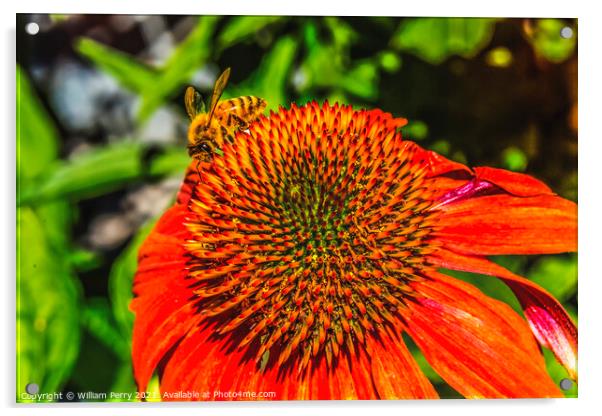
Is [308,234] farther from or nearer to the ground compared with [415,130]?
nearer to the ground

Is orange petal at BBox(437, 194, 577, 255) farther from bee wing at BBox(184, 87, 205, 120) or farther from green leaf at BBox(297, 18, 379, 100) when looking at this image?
bee wing at BBox(184, 87, 205, 120)

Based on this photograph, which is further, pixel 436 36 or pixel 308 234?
pixel 436 36

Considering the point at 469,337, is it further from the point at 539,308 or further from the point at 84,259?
the point at 84,259

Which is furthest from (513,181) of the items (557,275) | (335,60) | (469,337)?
(335,60)

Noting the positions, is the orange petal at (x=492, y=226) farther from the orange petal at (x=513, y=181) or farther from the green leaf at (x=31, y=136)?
the green leaf at (x=31, y=136)

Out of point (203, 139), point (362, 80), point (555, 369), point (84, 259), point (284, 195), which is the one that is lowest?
point (555, 369)
